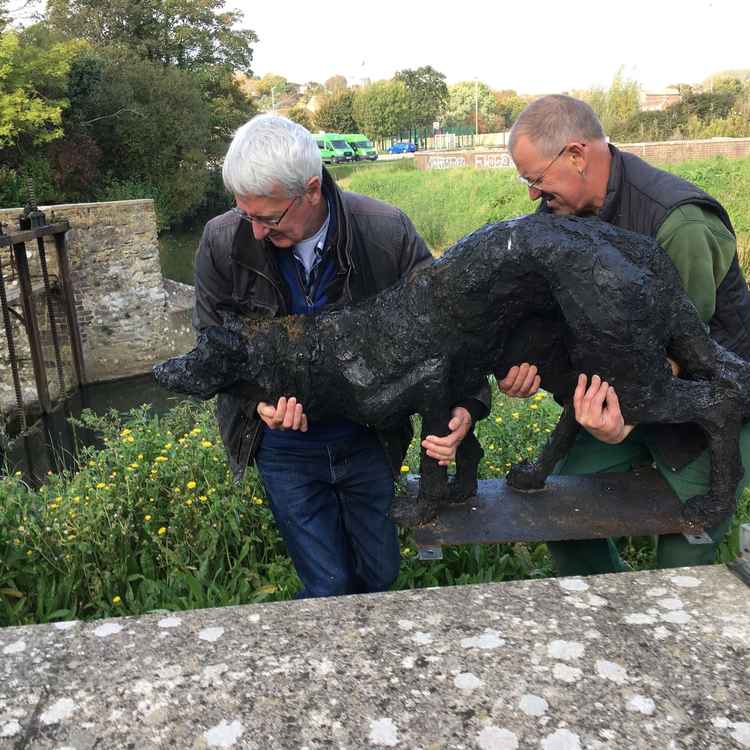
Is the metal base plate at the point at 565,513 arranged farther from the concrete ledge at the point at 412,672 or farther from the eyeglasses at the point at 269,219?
the eyeglasses at the point at 269,219

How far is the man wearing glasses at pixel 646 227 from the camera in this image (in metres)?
2.47

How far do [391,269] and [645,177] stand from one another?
92cm

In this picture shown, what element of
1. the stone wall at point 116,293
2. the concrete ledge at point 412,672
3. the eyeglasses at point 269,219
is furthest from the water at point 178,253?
the concrete ledge at point 412,672

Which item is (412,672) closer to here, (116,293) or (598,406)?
(598,406)

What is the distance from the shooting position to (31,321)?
1257cm

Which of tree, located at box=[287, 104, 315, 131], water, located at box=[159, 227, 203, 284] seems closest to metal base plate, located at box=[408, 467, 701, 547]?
water, located at box=[159, 227, 203, 284]

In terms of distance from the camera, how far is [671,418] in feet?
8.15

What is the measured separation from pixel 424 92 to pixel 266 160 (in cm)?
5849

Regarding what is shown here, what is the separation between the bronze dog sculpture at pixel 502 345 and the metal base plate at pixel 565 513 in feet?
0.23

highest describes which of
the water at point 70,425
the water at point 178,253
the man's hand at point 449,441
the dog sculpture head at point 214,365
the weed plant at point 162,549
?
the dog sculpture head at point 214,365

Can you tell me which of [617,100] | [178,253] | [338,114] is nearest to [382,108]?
[338,114]

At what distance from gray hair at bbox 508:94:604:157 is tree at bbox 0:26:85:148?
1715 centimetres

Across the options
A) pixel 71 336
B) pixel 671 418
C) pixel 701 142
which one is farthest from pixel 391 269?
pixel 701 142

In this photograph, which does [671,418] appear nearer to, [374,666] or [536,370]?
[536,370]
